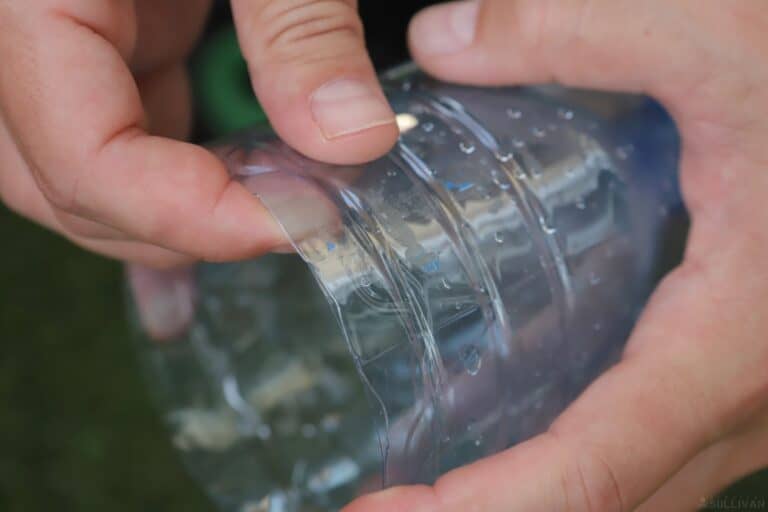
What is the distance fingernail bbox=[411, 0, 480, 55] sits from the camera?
2.25 ft

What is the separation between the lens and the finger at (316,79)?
0.55 metres

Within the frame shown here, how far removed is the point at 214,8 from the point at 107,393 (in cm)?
51

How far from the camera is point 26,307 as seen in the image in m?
1.20

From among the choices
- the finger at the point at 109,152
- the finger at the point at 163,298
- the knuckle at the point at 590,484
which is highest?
the finger at the point at 109,152

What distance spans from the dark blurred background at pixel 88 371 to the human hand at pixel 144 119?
0.46 m

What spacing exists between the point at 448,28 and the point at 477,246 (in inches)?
6.9

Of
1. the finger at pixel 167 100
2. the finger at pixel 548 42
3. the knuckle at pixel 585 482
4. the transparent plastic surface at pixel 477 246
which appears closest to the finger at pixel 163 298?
the finger at pixel 167 100

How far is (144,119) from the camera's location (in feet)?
1.92

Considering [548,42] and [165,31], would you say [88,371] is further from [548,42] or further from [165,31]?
[548,42]

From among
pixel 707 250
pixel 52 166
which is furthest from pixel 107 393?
pixel 707 250

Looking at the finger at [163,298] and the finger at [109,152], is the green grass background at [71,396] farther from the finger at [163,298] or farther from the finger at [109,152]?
the finger at [109,152]

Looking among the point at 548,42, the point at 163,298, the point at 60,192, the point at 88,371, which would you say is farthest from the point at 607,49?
the point at 88,371

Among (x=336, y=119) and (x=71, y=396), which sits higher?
(x=336, y=119)

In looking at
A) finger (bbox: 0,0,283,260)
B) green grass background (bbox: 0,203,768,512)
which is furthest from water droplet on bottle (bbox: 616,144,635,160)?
green grass background (bbox: 0,203,768,512)
